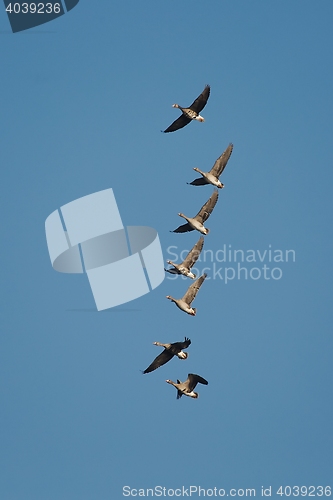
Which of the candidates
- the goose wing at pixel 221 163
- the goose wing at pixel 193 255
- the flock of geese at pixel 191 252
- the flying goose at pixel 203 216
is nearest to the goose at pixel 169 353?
the flock of geese at pixel 191 252

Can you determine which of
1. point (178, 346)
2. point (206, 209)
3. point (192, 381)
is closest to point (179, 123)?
point (206, 209)

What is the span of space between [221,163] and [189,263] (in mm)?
4895

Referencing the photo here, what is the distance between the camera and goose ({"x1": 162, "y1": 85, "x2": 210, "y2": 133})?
57.4 meters

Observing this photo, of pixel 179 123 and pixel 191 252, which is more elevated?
pixel 179 123

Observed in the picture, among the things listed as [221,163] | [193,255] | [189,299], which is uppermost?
[221,163]

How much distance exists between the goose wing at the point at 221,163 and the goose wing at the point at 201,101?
219cm

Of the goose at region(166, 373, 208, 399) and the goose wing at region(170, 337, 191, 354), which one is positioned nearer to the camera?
the goose wing at region(170, 337, 191, 354)

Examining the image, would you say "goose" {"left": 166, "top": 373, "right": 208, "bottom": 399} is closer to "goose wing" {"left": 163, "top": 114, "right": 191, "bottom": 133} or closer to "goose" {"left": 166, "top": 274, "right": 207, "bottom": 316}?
"goose" {"left": 166, "top": 274, "right": 207, "bottom": 316}

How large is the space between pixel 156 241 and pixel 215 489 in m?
13.3

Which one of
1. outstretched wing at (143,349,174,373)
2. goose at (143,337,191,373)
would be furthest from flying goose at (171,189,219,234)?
outstretched wing at (143,349,174,373)

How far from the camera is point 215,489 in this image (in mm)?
66500

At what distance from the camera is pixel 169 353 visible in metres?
59.7

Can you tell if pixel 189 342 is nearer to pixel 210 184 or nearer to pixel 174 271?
pixel 174 271

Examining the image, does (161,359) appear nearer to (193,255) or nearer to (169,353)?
(169,353)
